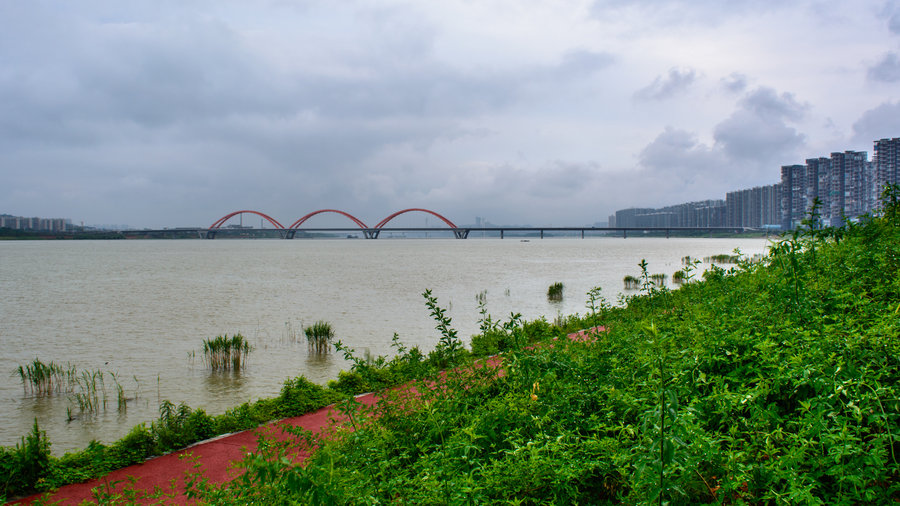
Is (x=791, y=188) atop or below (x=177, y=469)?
atop

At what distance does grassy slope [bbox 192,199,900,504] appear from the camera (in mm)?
2379

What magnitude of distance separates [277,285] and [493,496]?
2801 centimetres

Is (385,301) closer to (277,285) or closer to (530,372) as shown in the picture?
(277,285)

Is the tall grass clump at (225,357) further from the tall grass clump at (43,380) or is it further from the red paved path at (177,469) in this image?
the red paved path at (177,469)

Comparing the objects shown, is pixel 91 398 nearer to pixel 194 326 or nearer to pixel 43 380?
pixel 43 380

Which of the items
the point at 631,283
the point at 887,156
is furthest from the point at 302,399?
the point at 887,156

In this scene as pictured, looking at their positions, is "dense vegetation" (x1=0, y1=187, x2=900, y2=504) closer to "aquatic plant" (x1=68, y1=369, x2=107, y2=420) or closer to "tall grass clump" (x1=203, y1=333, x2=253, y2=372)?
"aquatic plant" (x1=68, y1=369, x2=107, y2=420)

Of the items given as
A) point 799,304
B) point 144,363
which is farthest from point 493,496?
point 144,363

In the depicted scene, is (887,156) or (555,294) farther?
(887,156)

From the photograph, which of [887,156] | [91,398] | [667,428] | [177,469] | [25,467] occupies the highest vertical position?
[887,156]

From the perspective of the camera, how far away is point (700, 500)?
8.61 ft

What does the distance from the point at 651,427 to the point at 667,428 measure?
10 centimetres

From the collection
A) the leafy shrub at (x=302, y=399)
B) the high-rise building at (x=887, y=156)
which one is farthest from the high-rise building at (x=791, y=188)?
the leafy shrub at (x=302, y=399)

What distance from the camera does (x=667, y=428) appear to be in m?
2.71
